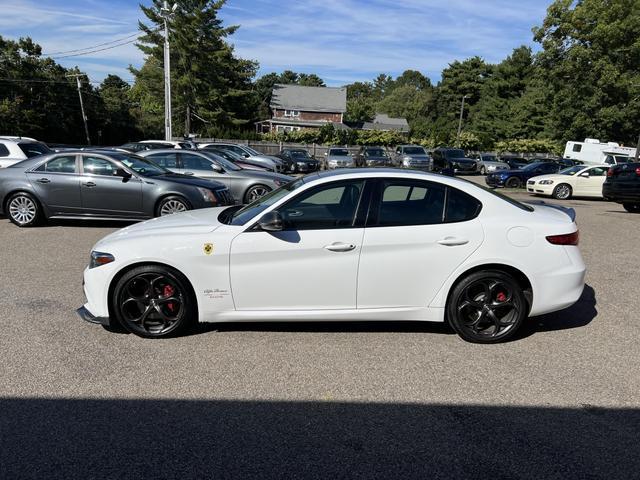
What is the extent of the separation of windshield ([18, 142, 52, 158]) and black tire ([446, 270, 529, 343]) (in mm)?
11745

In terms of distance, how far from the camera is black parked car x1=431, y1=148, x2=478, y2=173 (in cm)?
3272

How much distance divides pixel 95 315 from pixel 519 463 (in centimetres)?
357

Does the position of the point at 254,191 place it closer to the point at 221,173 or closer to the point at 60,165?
the point at 221,173

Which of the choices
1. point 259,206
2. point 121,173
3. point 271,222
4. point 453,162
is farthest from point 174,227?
point 453,162

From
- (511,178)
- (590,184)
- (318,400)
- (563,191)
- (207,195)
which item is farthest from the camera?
(511,178)

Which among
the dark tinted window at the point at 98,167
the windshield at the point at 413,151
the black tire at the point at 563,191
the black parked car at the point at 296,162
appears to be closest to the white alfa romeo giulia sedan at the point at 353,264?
the dark tinted window at the point at 98,167

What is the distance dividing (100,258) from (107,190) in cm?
563

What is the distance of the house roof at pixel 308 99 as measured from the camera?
75.2 metres

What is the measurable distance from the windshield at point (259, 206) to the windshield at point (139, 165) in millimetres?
5712

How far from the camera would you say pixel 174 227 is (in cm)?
463

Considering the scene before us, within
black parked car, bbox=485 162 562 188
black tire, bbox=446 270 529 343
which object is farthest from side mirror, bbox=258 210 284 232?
black parked car, bbox=485 162 562 188

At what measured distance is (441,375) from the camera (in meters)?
3.90

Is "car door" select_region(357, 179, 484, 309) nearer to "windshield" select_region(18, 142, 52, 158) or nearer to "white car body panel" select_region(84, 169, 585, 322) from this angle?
"white car body panel" select_region(84, 169, 585, 322)

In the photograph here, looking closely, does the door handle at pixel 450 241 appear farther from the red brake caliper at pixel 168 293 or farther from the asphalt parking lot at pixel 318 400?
the red brake caliper at pixel 168 293
